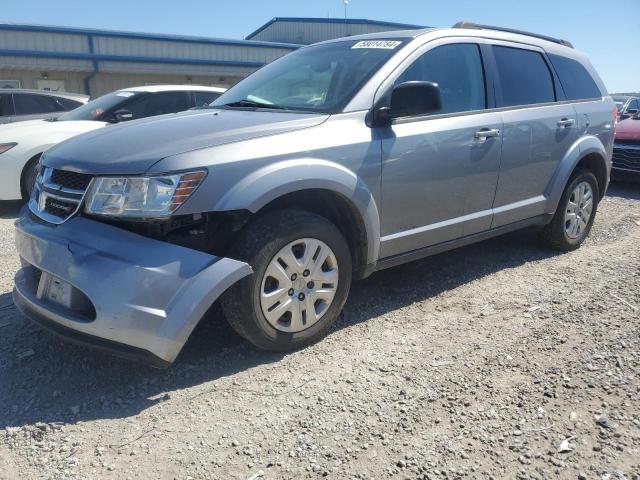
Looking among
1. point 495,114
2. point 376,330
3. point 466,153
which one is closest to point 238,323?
point 376,330

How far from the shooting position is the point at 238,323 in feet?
9.46

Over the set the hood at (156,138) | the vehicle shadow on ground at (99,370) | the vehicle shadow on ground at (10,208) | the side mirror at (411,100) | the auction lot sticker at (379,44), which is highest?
the auction lot sticker at (379,44)

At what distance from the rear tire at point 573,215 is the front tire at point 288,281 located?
256 centimetres

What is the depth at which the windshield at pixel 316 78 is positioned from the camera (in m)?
3.44

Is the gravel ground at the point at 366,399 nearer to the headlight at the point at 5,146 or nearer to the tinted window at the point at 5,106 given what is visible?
the headlight at the point at 5,146

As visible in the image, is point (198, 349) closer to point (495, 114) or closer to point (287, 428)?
point (287, 428)

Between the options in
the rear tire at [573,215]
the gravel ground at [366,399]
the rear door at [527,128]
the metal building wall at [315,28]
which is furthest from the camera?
the metal building wall at [315,28]

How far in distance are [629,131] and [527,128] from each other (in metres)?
5.69

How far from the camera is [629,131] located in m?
8.80

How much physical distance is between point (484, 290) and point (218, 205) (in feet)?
7.75

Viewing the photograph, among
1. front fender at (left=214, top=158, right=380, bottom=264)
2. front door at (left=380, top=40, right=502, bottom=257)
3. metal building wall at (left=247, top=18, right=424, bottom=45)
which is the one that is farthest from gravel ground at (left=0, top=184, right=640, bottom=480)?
metal building wall at (left=247, top=18, right=424, bottom=45)

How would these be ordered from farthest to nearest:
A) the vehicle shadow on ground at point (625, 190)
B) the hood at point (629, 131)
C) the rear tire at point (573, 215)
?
the hood at point (629, 131), the vehicle shadow on ground at point (625, 190), the rear tire at point (573, 215)

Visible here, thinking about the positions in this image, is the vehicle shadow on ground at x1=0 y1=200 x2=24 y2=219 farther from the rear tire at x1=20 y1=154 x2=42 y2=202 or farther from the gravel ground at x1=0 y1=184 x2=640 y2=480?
the gravel ground at x1=0 y1=184 x2=640 y2=480

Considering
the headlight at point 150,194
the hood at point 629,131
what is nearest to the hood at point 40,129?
the headlight at point 150,194
